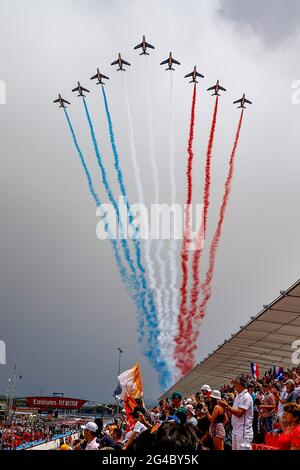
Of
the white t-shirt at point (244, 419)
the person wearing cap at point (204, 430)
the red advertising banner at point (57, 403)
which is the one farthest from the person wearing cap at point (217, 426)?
the red advertising banner at point (57, 403)

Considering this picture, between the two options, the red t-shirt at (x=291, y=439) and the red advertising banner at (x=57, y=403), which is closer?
the red t-shirt at (x=291, y=439)

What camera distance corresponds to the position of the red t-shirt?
614 cm

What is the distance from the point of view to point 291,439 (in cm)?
623

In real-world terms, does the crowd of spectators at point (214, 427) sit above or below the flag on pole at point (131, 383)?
above

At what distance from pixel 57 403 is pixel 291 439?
8288cm

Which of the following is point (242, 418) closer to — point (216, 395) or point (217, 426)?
point (217, 426)

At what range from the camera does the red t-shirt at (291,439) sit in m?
6.14

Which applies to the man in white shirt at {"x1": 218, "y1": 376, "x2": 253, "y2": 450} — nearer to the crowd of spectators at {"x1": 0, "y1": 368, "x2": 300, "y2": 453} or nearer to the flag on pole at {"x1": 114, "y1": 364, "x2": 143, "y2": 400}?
the crowd of spectators at {"x1": 0, "y1": 368, "x2": 300, "y2": 453}

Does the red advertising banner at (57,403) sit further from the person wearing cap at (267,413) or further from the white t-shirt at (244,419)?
the white t-shirt at (244,419)

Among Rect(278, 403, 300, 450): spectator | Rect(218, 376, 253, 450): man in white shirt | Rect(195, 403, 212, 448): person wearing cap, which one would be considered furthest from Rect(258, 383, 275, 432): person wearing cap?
Rect(278, 403, 300, 450): spectator

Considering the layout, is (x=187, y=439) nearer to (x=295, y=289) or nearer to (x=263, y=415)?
(x=263, y=415)

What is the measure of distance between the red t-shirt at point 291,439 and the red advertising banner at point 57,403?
80653 millimetres
